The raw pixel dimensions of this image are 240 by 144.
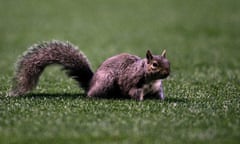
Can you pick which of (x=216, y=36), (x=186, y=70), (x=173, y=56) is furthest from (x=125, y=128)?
(x=216, y=36)

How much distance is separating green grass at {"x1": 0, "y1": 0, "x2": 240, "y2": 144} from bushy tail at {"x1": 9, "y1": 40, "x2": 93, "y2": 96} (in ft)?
1.05

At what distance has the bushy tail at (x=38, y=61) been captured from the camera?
33.0ft

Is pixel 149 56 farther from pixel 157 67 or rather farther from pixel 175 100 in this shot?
pixel 175 100

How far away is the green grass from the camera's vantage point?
7.36 m

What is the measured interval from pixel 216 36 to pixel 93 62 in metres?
9.49

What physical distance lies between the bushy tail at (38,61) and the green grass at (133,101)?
0.32m

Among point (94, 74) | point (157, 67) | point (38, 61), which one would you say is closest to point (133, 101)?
point (157, 67)

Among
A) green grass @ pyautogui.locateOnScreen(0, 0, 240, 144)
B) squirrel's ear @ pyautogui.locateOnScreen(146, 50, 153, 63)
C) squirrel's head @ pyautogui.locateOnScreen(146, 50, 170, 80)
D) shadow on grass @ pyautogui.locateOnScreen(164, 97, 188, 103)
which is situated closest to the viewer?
green grass @ pyautogui.locateOnScreen(0, 0, 240, 144)

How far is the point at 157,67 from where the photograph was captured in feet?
30.4

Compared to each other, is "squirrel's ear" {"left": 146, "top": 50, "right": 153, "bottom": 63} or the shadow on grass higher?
"squirrel's ear" {"left": 146, "top": 50, "right": 153, "bottom": 63}

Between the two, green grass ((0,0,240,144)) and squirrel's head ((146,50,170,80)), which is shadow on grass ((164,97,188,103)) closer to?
green grass ((0,0,240,144))

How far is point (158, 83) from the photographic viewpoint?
9609 millimetres

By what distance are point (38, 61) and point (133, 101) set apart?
1965mm

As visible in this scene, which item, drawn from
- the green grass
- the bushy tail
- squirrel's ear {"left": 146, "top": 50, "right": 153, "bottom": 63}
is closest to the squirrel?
the bushy tail
